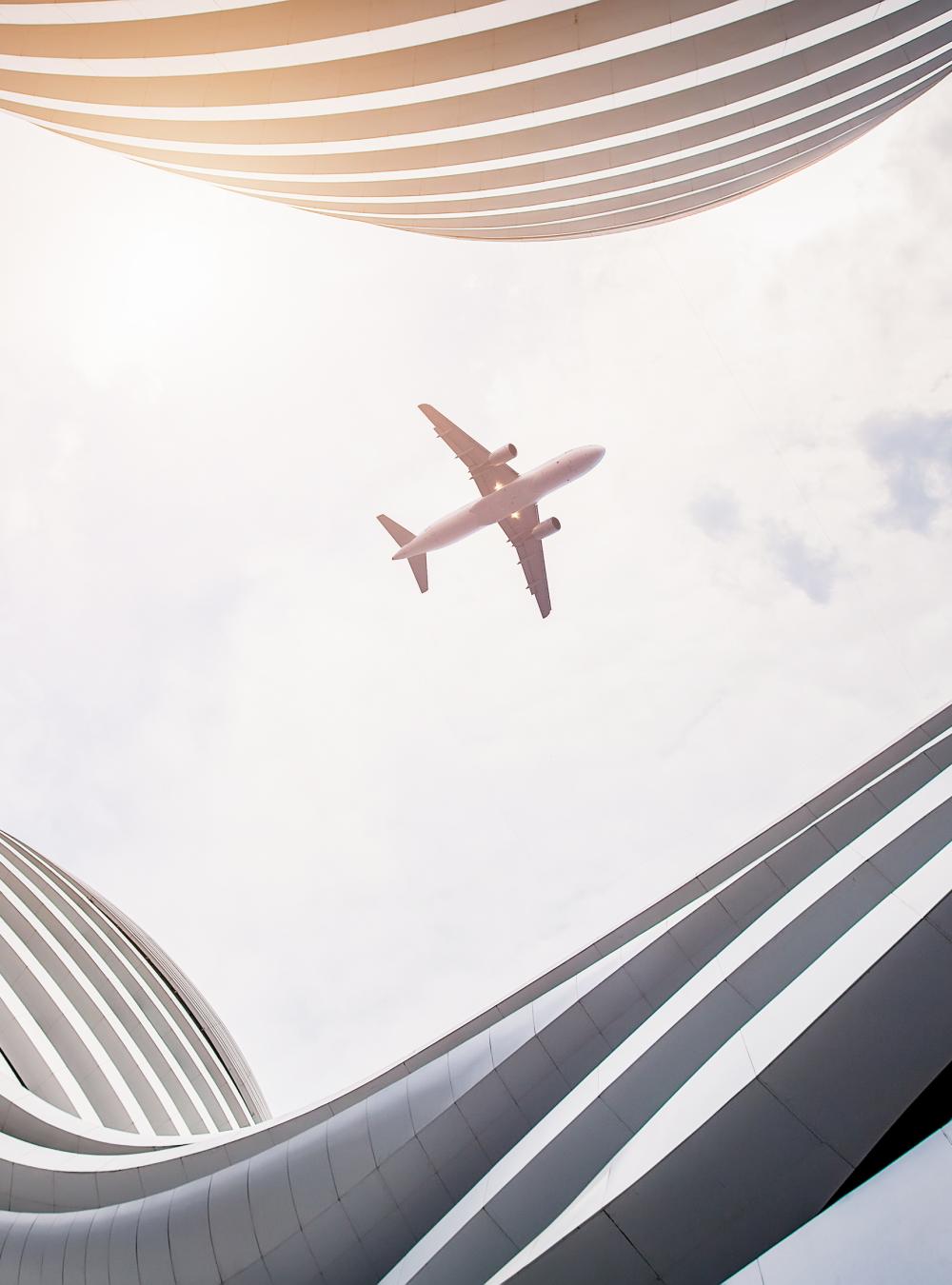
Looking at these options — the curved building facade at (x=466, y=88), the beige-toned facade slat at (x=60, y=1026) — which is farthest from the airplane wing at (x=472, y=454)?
the beige-toned facade slat at (x=60, y=1026)

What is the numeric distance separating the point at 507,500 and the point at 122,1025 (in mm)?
29927

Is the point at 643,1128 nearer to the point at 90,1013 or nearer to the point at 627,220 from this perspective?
the point at 627,220

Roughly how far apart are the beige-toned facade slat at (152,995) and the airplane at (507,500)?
80.9 feet

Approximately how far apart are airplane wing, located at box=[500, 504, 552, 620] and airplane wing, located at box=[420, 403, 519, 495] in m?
4.12

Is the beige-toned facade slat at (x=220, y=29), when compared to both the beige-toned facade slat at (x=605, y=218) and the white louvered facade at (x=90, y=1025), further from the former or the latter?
the white louvered facade at (x=90, y=1025)

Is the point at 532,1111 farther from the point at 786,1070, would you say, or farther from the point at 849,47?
the point at 849,47

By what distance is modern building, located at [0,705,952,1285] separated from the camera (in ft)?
18.6

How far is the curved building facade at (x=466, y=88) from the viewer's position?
10578 millimetres

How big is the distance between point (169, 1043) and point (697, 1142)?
3009 centimetres

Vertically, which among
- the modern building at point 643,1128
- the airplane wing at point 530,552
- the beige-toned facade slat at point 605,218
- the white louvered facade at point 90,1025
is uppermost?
the beige-toned facade slat at point 605,218

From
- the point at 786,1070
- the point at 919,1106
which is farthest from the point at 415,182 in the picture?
the point at 919,1106

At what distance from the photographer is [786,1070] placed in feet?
18.6

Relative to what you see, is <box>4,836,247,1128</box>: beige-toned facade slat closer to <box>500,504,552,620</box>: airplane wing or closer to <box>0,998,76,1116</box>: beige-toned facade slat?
<box>0,998,76,1116</box>: beige-toned facade slat

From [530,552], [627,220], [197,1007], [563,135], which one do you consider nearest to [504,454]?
[530,552]
